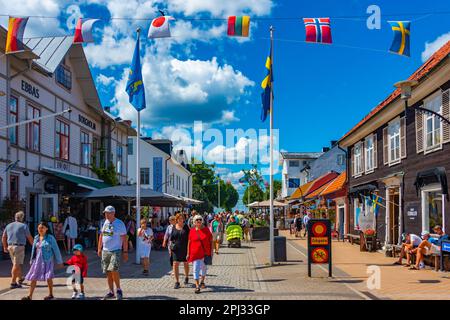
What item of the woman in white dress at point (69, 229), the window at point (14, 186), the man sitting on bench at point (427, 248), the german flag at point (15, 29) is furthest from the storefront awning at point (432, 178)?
the window at point (14, 186)

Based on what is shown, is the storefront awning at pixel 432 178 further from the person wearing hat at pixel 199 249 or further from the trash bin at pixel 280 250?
the person wearing hat at pixel 199 249

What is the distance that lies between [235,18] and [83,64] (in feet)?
52.4

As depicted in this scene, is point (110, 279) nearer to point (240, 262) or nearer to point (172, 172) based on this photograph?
point (240, 262)

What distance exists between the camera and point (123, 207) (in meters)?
33.9

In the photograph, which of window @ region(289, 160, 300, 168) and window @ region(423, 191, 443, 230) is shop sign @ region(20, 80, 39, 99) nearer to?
window @ region(423, 191, 443, 230)

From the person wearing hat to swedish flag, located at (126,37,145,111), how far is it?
6243 mm

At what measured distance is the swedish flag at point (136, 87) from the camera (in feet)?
55.4

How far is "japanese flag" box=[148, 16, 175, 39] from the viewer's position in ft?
45.9

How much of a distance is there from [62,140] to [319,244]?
16.2 metres

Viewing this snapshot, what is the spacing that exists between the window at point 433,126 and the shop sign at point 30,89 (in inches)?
582

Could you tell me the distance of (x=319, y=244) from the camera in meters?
14.0

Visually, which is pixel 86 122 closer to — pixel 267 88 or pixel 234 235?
pixel 234 235

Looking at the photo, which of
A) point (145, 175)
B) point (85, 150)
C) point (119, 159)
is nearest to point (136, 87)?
point (85, 150)

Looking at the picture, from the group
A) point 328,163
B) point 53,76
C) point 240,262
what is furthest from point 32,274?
point 328,163
